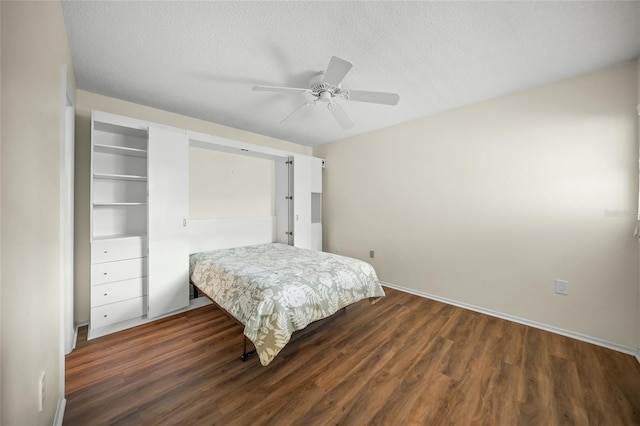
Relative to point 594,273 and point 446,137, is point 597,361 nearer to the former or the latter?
point 594,273

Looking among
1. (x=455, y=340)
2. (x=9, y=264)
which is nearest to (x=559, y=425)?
(x=455, y=340)

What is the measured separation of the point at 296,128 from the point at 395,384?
128 inches

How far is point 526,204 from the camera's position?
2457 mm

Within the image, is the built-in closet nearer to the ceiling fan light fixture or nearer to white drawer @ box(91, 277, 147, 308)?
white drawer @ box(91, 277, 147, 308)

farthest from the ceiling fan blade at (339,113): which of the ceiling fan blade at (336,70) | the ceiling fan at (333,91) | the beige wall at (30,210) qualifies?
the beige wall at (30,210)

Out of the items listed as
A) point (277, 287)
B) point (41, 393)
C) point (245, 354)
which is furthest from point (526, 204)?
point (41, 393)

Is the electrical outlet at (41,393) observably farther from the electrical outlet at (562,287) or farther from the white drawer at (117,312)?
the electrical outlet at (562,287)

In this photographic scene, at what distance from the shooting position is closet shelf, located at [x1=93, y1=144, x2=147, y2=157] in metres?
2.34

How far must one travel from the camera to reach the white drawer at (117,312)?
2232 mm

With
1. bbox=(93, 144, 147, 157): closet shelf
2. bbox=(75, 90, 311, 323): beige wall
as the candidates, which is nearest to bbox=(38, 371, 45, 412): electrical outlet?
bbox=(75, 90, 311, 323): beige wall

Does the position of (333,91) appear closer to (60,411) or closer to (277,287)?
(277,287)

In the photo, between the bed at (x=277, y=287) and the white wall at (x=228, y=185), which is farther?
the white wall at (x=228, y=185)

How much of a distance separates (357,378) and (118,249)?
249cm

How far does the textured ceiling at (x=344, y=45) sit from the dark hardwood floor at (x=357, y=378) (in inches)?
94.8
